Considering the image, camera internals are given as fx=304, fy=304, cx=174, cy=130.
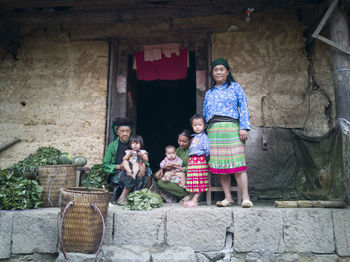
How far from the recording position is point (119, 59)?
556 cm

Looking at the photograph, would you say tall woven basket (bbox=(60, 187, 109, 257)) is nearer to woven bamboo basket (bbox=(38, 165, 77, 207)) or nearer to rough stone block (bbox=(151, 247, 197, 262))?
rough stone block (bbox=(151, 247, 197, 262))

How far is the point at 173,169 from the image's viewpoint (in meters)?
4.68

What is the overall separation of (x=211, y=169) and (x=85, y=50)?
3.22 m

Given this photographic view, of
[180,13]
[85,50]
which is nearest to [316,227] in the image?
[180,13]

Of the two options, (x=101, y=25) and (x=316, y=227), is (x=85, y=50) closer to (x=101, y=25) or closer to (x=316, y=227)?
(x=101, y=25)

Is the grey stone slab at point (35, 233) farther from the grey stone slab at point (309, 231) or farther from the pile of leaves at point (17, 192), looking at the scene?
the grey stone slab at point (309, 231)

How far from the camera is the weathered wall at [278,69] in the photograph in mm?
4969

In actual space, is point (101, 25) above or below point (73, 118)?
above

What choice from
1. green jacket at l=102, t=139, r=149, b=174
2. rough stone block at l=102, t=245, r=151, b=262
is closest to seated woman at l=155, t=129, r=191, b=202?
green jacket at l=102, t=139, r=149, b=174

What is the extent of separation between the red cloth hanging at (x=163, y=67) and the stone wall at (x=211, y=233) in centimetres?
281

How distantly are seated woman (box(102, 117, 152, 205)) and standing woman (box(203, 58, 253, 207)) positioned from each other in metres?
1.07

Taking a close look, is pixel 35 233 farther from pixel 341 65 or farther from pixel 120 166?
pixel 341 65

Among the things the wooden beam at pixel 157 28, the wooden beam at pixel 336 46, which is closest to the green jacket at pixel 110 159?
the wooden beam at pixel 157 28

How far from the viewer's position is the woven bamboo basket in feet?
13.6
